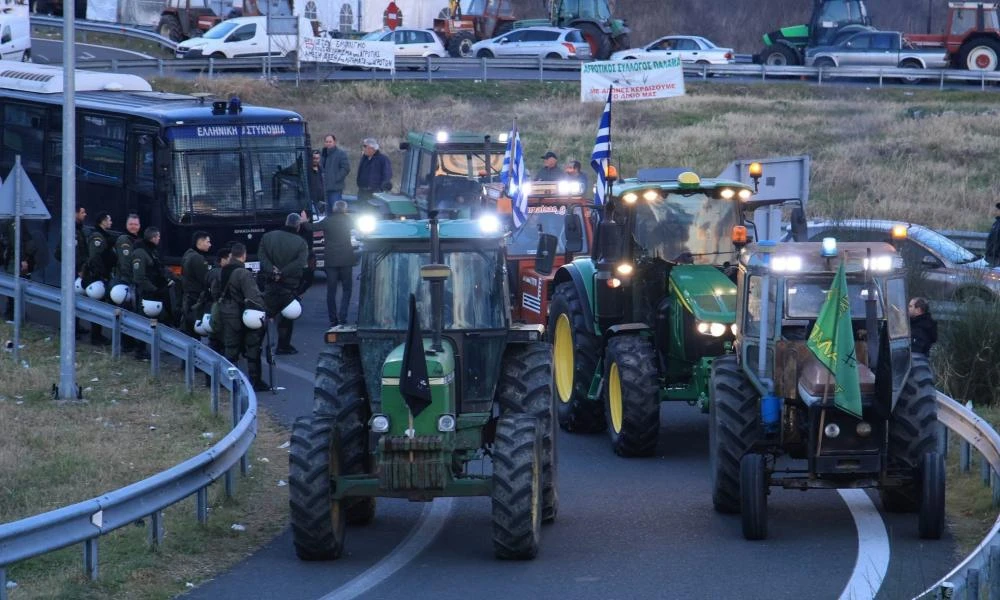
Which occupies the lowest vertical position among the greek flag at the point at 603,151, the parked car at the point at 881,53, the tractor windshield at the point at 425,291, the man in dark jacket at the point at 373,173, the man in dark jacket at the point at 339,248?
the man in dark jacket at the point at 339,248

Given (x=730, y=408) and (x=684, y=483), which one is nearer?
(x=730, y=408)

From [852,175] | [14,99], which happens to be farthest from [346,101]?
[14,99]

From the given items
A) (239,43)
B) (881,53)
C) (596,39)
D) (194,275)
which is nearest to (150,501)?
(194,275)

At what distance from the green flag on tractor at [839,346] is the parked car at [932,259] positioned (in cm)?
763

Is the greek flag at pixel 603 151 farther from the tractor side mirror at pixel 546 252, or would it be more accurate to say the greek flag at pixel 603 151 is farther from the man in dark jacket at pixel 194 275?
the man in dark jacket at pixel 194 275

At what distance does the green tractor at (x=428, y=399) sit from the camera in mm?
10430

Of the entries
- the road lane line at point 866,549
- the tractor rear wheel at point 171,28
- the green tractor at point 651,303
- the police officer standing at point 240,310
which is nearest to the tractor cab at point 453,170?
the police officer standing at point 240,310

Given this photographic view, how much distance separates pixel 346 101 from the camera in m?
48.3

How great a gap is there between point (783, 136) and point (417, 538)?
33.2 m

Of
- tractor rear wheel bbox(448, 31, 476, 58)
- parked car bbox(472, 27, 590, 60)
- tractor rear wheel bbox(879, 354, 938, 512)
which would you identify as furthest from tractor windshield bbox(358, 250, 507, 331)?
tractor rear wheel bbox(448, 31, 476, 58)

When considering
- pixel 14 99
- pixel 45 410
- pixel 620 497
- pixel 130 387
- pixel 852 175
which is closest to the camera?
pixel 620 497

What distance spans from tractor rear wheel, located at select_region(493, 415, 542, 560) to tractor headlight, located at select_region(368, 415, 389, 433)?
0.75 m

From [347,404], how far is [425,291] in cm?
98

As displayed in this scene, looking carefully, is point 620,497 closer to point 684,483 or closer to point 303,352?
point 684,483
